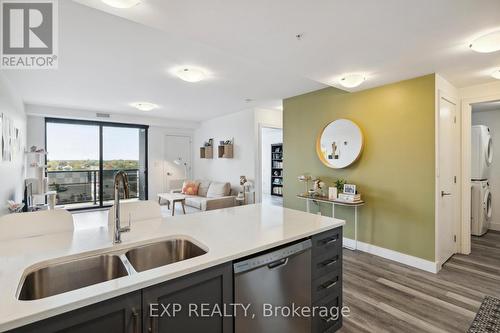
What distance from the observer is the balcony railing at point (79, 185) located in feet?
19.6

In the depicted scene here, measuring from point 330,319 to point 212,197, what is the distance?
4.26 meters

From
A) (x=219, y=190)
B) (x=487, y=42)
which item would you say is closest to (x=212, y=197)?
(x=219, y=190)

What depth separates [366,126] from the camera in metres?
3.42

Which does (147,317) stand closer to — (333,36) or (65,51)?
(333,36)

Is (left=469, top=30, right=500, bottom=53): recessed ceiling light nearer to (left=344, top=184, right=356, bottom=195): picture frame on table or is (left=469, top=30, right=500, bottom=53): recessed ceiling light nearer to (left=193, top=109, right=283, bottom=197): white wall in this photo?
(left=344, top=184, right=356, bottom=195): picture frame on table

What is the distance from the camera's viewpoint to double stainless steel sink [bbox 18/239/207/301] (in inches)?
44.6

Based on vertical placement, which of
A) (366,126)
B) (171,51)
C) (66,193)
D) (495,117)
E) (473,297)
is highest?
(171,51)

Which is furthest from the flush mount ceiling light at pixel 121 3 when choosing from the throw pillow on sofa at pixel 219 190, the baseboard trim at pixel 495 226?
the baseboard trim at pixel 495 226

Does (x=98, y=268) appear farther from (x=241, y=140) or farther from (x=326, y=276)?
(x=241, y=140)

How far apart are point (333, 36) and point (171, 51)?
5.49 ft

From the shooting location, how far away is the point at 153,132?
7090 mm

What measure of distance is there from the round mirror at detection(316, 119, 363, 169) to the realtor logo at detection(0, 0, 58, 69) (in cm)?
343

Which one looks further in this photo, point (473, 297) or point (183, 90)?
point (183, 90)

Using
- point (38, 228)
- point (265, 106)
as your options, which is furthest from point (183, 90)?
point (38, 228)
